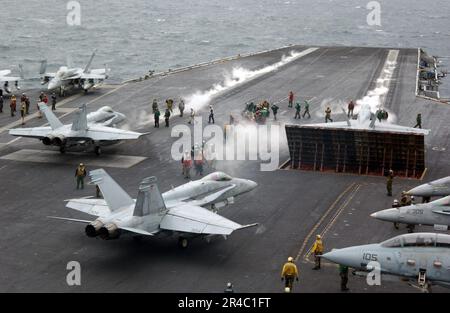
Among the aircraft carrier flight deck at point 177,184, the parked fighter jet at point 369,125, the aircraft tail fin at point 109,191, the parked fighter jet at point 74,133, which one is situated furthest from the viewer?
the parked fighter jet at point 369,125

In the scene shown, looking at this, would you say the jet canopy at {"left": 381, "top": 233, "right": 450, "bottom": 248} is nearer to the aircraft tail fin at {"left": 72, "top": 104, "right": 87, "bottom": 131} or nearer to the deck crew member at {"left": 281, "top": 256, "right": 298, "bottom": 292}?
the deck crew member at {"left": 281, "top": 256, "right": 298, "bottom": 292}

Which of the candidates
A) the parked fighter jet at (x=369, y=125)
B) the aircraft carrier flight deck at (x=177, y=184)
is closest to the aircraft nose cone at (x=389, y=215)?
the aircraft carrier flight deck at (x=177, y=184)

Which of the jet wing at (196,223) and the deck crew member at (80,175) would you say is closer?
the jet wing at (196,223)

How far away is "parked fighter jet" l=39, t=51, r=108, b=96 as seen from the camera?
71000 millimetres

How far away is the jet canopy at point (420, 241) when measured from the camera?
28.5m

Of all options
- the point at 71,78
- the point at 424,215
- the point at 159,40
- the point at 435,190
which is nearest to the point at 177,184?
the point at 435,190

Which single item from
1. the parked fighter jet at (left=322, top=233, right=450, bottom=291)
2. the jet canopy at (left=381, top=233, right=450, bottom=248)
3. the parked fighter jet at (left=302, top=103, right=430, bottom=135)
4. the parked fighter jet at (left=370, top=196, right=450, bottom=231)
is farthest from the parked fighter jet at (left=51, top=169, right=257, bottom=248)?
the parked fighter jet at (left=302, top=103, right=430, bottom=135)

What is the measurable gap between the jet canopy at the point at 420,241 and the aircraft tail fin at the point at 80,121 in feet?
86.1

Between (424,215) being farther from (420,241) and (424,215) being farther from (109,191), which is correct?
(109,191)

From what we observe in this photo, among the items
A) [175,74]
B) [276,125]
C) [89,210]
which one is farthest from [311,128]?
[175,74]

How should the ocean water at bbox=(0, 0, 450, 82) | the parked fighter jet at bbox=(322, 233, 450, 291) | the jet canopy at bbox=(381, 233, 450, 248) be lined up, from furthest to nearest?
the ocean water at bbox=(0, 0, 450, 82), the jet canopy at bbox=(381, 233, 450, 248), the parked fighter jet at bbox=(322, 233, 450, 291)

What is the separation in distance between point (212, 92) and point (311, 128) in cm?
2781

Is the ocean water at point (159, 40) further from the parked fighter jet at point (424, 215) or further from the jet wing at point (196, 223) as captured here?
the parked fighter jet at point (424, 215)
